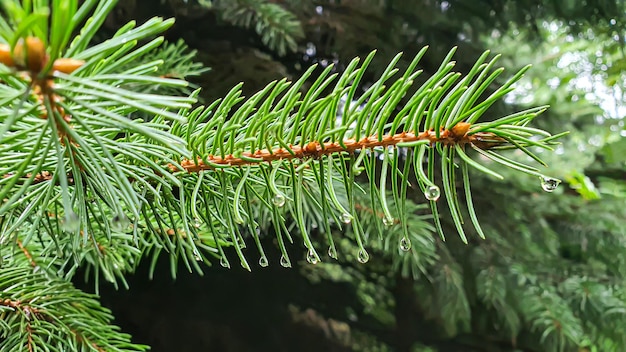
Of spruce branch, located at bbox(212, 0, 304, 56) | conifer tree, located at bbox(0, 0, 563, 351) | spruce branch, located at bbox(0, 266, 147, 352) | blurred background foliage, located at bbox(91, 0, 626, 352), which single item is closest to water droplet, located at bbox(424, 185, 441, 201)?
conifer tree, located at bbox(0, 0, 563, 351)

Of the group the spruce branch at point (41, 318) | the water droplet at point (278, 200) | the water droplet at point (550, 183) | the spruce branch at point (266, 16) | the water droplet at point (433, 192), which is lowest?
the spruce branch at point (41, 318)

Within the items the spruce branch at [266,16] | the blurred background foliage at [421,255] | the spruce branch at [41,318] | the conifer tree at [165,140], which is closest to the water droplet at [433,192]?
the conifer tree at [165,140]

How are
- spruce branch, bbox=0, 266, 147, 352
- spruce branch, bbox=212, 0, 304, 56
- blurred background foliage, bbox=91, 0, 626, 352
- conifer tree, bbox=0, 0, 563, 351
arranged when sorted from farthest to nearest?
blurred background foliage, bbox=91, 0, 626, 352
spruce branch, bbox=212, 0, 304, 56
spruce branch, bbox=0, 266, 147, 352
conifer tree, bbox=0, 0, 563, 351

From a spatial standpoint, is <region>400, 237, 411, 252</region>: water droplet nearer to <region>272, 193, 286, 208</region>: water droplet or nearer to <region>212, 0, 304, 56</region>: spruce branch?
<region>272, 193, 286, 208</region>: water droplet

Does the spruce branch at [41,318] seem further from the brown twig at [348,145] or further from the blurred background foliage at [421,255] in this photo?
the blurred background foliage at [421,255]

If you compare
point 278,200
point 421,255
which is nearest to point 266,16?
point 421,255

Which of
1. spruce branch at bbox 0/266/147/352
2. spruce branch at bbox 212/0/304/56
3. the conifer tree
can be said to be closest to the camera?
the conifer tree

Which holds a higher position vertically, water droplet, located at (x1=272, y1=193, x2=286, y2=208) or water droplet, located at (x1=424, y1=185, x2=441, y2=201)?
water droplet, located at (x1=272, y1=193, x2=286, y2=208)

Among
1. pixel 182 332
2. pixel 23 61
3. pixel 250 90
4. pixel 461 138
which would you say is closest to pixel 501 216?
pixel 250 90

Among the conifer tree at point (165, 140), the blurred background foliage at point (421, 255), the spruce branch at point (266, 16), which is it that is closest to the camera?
the conifer tree at point (165, 140)
